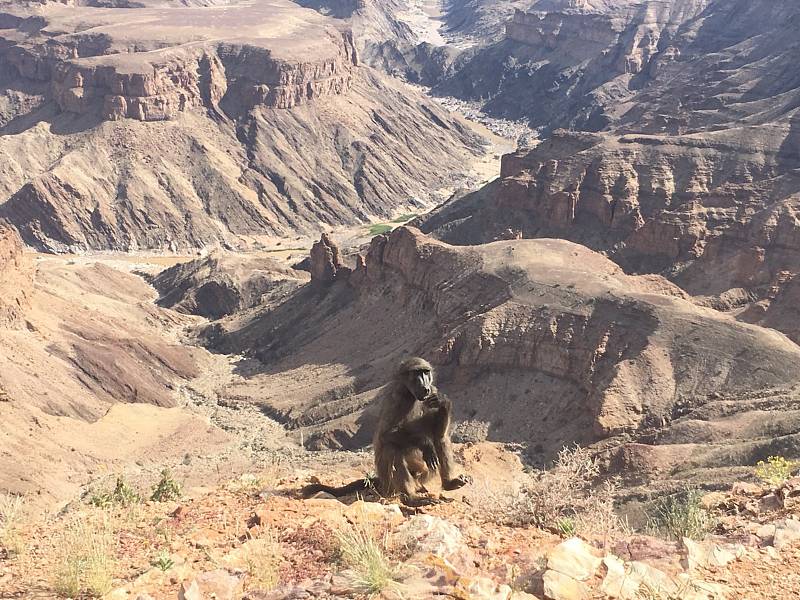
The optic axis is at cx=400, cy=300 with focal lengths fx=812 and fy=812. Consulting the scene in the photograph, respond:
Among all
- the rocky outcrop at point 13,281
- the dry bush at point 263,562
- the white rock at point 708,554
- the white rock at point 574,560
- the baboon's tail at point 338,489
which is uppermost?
the white rock at point 574,560

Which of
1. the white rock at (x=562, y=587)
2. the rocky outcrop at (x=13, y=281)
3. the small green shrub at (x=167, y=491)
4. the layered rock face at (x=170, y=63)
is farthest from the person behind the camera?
the layered rock face at (x=170, y=63)

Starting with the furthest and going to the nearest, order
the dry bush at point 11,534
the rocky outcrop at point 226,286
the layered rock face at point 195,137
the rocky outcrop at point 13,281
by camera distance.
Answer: the layered rock face at point 195,137, the rocky outcrop at point 226,286, the rocky outcrop at point 13,281, the dry bush at point 11,534

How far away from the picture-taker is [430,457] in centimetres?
1317

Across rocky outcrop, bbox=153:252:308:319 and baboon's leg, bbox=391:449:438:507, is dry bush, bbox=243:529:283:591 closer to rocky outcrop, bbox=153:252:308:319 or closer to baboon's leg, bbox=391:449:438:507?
baboon's leg, bbox=391:449:438:507

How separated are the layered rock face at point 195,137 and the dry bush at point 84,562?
8750cm

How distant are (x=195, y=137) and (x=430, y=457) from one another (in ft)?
329

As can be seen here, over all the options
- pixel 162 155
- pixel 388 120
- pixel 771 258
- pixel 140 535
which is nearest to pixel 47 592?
pixel 140 535

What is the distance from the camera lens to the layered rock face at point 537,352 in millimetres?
35406

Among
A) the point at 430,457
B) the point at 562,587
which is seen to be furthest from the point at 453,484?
the point at 562,587

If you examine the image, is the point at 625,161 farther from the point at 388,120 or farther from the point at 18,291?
the point at 388,120

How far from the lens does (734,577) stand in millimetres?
8898

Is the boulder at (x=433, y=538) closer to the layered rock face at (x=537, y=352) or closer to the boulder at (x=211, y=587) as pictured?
the boulder at (x=211, y=587)

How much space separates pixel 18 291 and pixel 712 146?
57551mm

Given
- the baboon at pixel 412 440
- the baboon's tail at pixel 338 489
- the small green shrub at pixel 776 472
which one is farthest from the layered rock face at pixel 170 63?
the baboon at pixel 412 440
